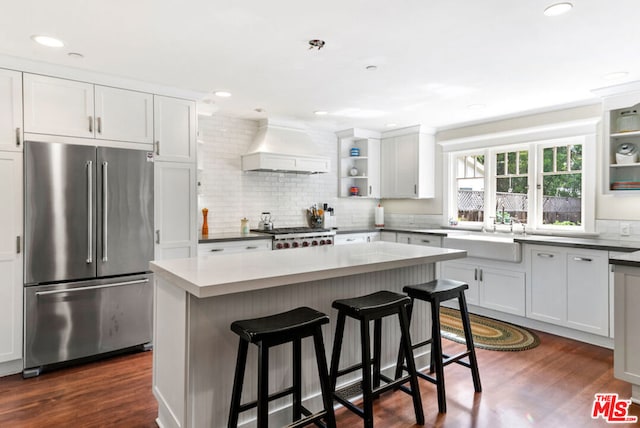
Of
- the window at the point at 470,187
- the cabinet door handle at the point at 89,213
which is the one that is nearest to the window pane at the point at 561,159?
the window at the point at 470,187

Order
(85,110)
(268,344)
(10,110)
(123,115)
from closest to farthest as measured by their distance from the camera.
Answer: (268,344), (10,110), (85,110), (123,115)

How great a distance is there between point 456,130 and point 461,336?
9.85 feet

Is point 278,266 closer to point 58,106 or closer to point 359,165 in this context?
point 58,106

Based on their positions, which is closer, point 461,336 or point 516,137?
point 461,336

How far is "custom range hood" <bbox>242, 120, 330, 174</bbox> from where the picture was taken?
15.7 ft

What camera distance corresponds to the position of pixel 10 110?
2.95 m

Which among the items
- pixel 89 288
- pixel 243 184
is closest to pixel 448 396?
pixel 89 288

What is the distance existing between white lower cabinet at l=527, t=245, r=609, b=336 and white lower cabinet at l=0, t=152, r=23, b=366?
4709 millimetres

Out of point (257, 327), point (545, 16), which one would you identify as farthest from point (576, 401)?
point (545, 16)

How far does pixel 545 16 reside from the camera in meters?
2.30

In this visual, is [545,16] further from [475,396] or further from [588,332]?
[588,332]

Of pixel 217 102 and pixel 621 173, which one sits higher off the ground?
pixel 217 102

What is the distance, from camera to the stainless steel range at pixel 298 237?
4.59 metres

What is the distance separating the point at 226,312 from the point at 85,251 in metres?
1.90
